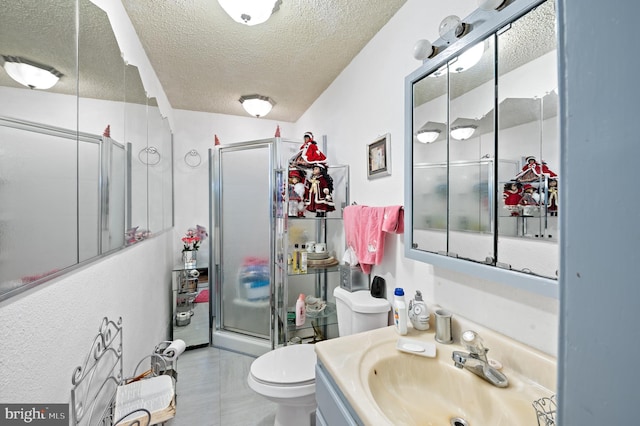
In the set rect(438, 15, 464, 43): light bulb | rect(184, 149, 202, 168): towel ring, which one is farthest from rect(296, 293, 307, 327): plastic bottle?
rect(184, 149, 202, 168): towel ring

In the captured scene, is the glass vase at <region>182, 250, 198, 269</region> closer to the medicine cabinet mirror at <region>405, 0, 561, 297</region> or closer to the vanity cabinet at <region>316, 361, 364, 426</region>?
the vanity cabinet at <region>316, 361, 364, 426</region>

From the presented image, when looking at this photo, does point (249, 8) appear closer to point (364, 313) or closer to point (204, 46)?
Answer: point (204, 46)

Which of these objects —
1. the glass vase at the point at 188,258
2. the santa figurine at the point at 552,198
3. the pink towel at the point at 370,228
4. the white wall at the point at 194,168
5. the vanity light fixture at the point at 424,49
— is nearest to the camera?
the santa figurine at the point at 552,198

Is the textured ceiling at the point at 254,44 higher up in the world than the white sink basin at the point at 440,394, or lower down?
higher up

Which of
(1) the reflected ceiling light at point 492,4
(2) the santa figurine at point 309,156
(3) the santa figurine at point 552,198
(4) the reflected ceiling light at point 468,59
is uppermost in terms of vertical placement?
(1) the reflected ceiling light at point 492,4

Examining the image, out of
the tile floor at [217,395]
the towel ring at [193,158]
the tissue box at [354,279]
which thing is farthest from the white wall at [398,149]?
the towel ring at [193,158]

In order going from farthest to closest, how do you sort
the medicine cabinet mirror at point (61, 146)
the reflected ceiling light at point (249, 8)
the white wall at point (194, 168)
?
the white wall at point (194, 168) → the reflected ceiling light at point (249, 8) → the medicine cabinet mirror at point (61, 146)

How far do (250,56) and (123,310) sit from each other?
186 cm

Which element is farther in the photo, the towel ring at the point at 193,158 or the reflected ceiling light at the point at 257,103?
the towel ring at the point at 193,158

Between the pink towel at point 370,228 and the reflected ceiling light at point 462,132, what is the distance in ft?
1.44

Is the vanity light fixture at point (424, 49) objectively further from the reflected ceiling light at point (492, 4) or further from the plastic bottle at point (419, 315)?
the plastic bottle at point (419, 315)

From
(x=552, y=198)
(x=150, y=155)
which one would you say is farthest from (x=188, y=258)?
(x=552, y=198)

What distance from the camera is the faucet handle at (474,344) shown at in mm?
846

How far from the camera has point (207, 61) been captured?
1.92 meters
